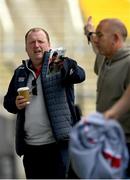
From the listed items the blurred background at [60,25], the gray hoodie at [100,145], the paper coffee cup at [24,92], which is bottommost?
the gray hoodie at [100,145]

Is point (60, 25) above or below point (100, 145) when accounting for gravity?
above

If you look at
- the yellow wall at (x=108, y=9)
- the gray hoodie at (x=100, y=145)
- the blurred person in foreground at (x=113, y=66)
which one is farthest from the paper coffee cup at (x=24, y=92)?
the yellow wall at (x=108, y=9)

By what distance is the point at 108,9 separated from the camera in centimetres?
1133

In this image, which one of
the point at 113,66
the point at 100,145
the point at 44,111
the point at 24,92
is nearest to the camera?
the point at 100,145

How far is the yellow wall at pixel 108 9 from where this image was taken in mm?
11245

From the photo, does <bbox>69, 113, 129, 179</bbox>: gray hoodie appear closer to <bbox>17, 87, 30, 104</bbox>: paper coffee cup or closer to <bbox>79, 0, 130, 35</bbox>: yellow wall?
<bbox>17, 87, 30, 104</bbox>: paper coffee cup

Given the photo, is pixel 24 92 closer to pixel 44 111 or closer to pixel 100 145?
pixel 44 111

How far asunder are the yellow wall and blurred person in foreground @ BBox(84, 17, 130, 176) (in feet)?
19.0

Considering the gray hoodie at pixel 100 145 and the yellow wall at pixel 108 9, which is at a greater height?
the yellow wall at pixel 108 9

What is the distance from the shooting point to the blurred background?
11109mm

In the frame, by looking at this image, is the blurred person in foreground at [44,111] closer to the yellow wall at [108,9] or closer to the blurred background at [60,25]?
the blurred background at [60,25]

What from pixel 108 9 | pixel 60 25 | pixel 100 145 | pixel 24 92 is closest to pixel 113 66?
pixel 24 92

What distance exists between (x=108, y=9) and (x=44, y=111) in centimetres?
556

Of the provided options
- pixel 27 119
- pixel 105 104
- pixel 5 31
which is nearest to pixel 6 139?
pixel 27 119
